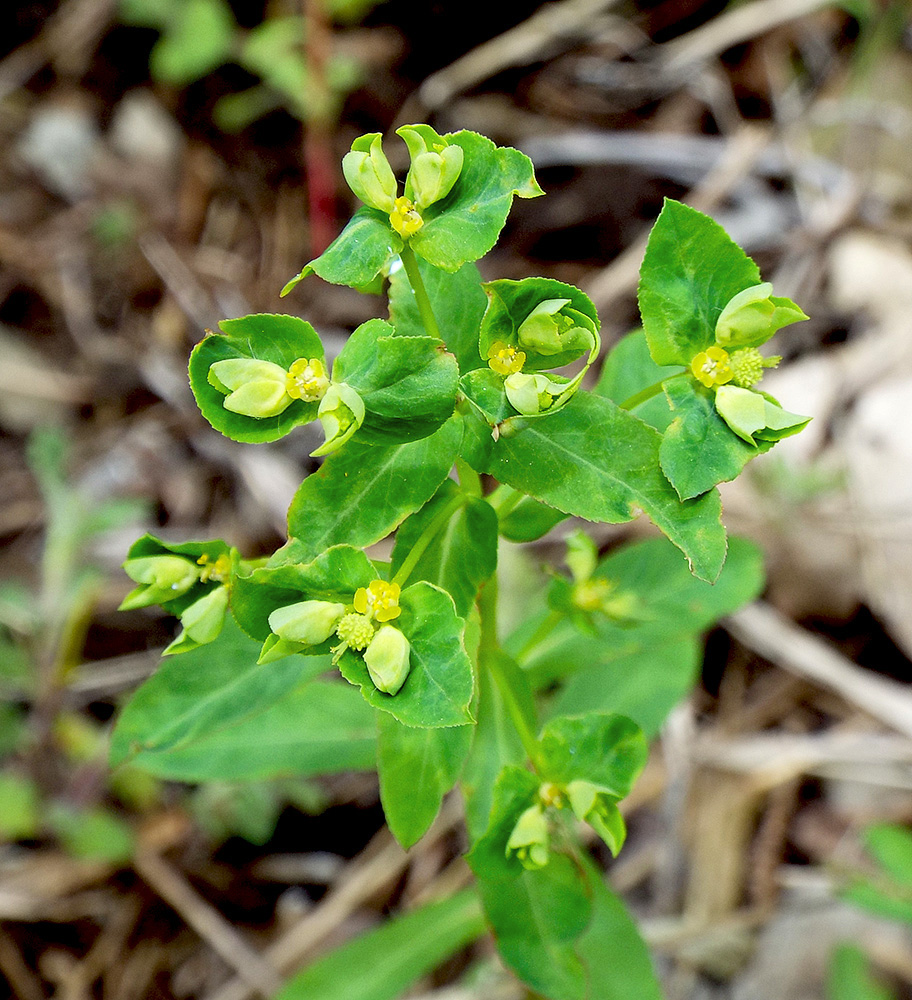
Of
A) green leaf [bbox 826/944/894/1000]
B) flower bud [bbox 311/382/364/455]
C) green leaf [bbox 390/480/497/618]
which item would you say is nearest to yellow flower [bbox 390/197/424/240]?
flower bud [bbox 311/382/364/455]

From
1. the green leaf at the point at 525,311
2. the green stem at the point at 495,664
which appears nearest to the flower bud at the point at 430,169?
the green leaf at the point at 525,311

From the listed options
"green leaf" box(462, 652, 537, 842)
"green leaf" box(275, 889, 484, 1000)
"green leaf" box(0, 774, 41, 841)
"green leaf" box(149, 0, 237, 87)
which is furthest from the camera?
"green leaf" box(149, 0, 237, 87)

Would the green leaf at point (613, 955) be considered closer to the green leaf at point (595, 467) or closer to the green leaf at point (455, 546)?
the green leaf at point (455, 546)

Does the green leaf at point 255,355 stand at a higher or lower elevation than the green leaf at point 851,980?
higher

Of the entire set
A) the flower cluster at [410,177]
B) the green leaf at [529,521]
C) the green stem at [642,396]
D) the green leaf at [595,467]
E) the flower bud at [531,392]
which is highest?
the flower cluster at [410,177]

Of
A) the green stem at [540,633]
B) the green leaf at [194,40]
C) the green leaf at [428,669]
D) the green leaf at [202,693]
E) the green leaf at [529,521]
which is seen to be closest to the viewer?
the green leaf at [428,669]

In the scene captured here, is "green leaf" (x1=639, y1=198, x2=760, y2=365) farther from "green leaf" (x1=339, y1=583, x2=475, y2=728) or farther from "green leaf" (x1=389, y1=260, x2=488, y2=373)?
"green leaf" (x1=339, y1=583, x2=475, y2=728)

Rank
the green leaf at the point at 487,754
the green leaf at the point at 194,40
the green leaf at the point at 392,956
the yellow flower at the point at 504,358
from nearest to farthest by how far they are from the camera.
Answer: the yellow flower at the point at 504,358 < the green leaf at the point at 487,754 < the green leaf at the point at 392,956 < the green leaf at the point at 194,40
